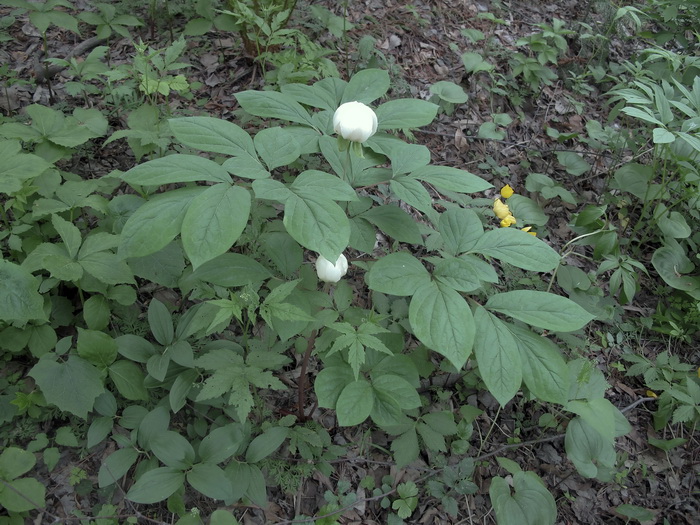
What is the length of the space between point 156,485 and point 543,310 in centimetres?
149

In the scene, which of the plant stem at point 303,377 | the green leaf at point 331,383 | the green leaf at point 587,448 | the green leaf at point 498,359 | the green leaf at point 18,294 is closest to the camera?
the green leaf at point 498,359

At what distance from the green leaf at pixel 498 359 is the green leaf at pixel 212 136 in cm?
95

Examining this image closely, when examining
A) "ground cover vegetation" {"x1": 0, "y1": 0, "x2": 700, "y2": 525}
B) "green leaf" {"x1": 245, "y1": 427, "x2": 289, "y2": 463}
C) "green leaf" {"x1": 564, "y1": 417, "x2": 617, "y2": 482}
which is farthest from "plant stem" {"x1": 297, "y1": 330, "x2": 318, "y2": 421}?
"green leaf" {"x1": 564, "y1": 417, "x2": 617, "y2": 482}

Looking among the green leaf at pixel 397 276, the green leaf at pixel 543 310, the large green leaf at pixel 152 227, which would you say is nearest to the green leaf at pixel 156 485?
the large green leaf at pixel 152 227

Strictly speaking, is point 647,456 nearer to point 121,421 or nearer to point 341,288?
point 341,288

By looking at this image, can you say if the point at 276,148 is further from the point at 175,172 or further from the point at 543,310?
the point at 543,310

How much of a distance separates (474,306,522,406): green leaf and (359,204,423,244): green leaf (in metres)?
0.38

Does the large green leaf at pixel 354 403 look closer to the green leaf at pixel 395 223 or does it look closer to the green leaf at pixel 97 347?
the green leaf at pixel 395 223

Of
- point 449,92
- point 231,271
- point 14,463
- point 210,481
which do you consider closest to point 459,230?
point 231,271

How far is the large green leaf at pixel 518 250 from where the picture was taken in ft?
5.60

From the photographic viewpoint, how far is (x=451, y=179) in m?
1.70

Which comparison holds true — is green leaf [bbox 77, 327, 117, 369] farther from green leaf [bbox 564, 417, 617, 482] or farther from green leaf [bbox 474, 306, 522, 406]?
green leaf [bbox 564, 417, 617, 482]

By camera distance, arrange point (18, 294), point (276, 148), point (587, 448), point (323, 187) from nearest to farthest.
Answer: point (323, 187)
point (276, 148)
point (18, 294)
point (587, 448)

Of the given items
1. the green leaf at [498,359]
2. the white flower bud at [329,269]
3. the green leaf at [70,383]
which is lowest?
the green leaf at [70,383]
